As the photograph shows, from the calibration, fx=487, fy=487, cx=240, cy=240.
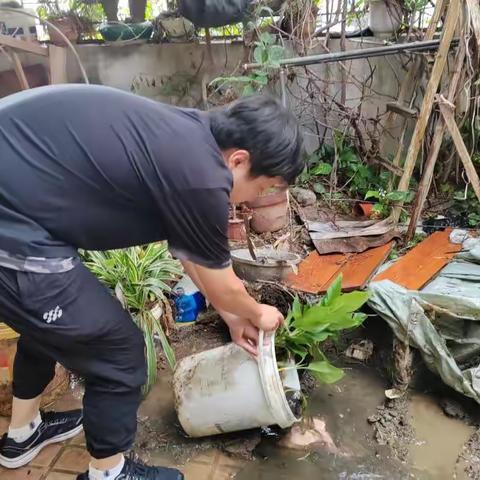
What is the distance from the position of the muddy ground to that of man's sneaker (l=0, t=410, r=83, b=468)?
11.2 inches

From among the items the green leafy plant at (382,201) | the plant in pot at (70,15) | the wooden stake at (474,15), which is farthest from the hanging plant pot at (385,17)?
the plant in pot at (70,15)

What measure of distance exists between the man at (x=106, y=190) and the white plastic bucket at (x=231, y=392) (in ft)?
1.44

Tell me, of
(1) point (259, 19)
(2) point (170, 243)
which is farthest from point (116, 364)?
(1) point (259, 19)

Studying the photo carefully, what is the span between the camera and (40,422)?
1.94 m

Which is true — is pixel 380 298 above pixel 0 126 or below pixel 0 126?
below

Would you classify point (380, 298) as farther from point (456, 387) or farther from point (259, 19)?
point (259, 19)

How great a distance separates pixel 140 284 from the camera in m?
2.27

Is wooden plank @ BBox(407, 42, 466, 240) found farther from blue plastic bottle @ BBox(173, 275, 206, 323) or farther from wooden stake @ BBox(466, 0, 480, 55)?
blue plastic bottle @ BBox(173, 275, 206, 323)

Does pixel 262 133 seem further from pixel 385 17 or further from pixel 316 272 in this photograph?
pixel 385 17

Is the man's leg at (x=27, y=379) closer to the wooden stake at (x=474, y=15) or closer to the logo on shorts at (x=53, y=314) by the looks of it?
the logo on shorts at (x=53, y=314)

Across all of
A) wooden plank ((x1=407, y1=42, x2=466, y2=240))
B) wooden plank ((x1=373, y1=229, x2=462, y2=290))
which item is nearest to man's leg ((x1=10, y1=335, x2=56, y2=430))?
wooden plank ((x1=373, y1=229, x2=462, y2=290))

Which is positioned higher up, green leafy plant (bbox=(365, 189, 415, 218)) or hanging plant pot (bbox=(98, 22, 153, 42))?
hanging plant pot (bbox=(98, 22, 153, 42))

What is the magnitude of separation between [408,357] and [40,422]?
5.21 ft

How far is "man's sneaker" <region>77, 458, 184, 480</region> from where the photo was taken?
164cm
